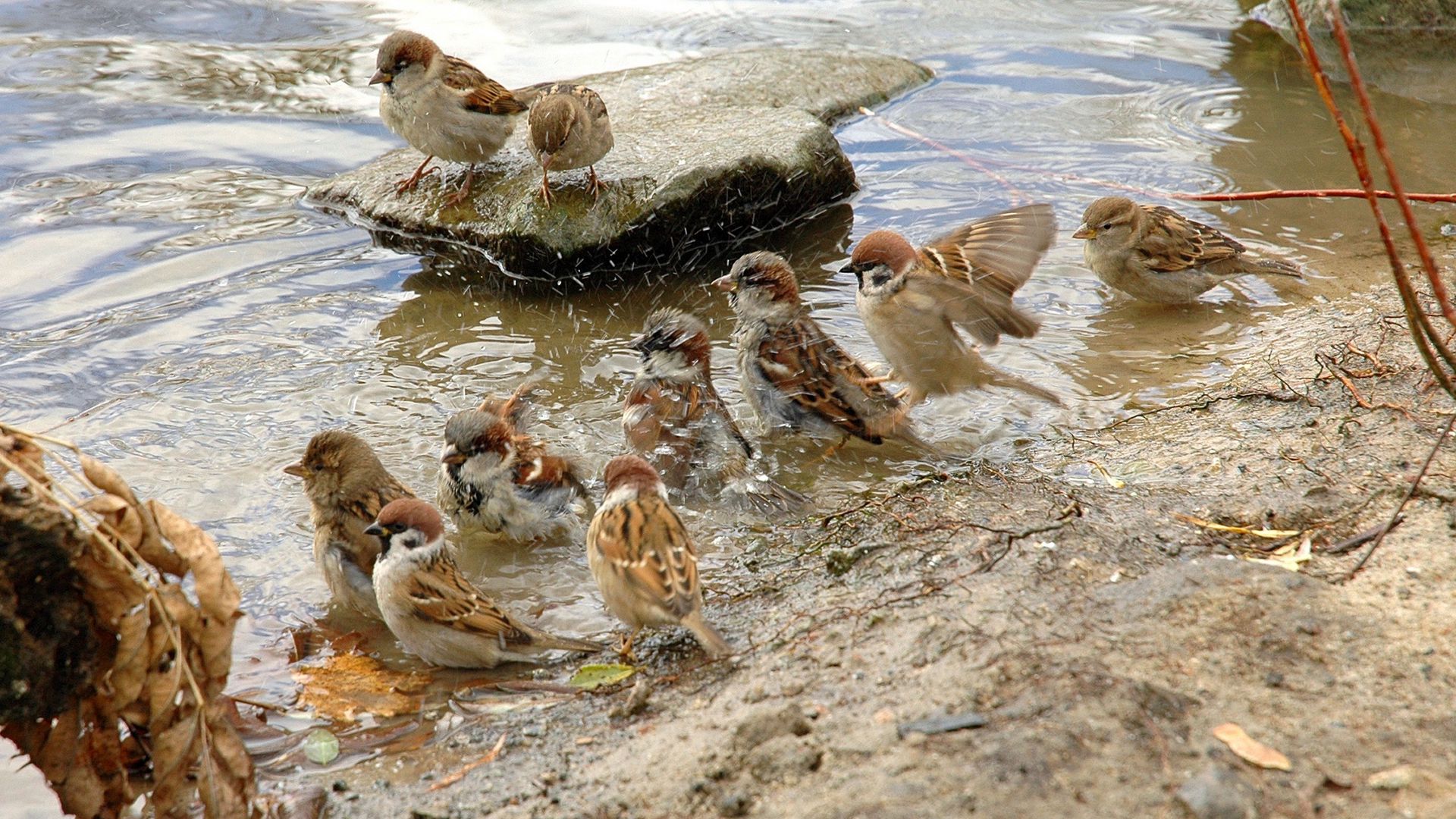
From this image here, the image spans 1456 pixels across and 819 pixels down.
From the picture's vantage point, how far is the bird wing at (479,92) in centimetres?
785

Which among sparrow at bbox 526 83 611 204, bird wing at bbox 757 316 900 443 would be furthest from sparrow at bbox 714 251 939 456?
sparrow at bbox 526 83 611 204

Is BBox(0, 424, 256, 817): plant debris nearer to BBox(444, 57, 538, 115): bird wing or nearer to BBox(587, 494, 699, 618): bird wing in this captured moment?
BBox(587, 494, 699, 618): bird wing

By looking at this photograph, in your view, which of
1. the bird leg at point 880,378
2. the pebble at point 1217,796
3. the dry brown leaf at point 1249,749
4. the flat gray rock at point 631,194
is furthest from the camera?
the flat gray rock at point 631,194

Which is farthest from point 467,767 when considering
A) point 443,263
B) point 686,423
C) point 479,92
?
point 479,92

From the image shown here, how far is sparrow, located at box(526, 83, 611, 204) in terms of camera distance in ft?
24.1

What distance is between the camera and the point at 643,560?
13.7 feet

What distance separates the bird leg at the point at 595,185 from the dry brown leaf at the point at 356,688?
4.05 m

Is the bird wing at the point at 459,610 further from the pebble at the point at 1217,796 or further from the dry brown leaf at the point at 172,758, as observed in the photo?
the pebble at the point at 1217,796

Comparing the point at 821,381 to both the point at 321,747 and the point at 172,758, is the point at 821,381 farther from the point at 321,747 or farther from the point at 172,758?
the point at 172,758

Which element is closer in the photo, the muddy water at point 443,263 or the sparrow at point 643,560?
the sparrow at point 643,560

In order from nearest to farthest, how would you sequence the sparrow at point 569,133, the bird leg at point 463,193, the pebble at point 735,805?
the pebble at point 735,805
the sparrow at point 569,133
the bird leg at point 463,193

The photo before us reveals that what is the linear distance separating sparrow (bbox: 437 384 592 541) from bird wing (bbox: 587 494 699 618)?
697 millimetres

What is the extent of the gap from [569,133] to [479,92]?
86 cm

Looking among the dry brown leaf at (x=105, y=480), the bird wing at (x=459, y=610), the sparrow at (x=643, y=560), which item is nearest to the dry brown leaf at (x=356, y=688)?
A: the bird wing at (x=459, y=610)
